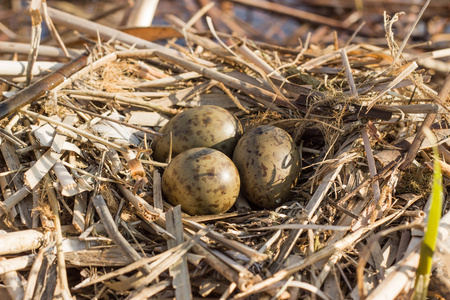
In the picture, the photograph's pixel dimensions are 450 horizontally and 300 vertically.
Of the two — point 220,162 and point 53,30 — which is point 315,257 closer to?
point 220,162

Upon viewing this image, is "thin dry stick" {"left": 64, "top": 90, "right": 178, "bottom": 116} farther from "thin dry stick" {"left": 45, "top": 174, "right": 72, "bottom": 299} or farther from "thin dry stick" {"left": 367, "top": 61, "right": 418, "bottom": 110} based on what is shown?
"thin dry stick" {"left": 367, "top": 61, "right": 418, "bottom": 110}

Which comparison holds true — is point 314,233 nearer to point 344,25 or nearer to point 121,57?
point 121,57

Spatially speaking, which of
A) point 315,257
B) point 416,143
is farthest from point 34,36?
point 416,143

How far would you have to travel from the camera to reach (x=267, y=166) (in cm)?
232

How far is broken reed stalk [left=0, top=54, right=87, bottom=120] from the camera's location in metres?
2.36

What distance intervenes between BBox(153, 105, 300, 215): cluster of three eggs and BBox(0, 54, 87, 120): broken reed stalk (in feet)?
2.36

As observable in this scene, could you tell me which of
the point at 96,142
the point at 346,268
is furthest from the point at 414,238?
the point at 96,142

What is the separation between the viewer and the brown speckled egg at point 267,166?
232 cm

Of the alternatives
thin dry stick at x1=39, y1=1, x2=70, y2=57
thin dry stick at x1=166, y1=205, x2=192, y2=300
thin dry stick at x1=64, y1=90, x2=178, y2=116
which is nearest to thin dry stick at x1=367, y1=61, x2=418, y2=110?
thin dry stick at x1=166, y1=205, x2=192, y2=300

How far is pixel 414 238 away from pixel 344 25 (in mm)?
Answer: 3402

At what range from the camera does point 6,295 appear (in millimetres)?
1801

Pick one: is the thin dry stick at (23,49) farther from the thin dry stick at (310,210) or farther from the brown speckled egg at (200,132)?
the thin dry stick at (310,210)

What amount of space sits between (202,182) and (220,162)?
15 cm

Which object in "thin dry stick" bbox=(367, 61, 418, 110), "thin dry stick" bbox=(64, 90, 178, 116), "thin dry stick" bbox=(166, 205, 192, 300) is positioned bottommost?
"thin dry stick" bbox=(166, 205, 192, 300)
